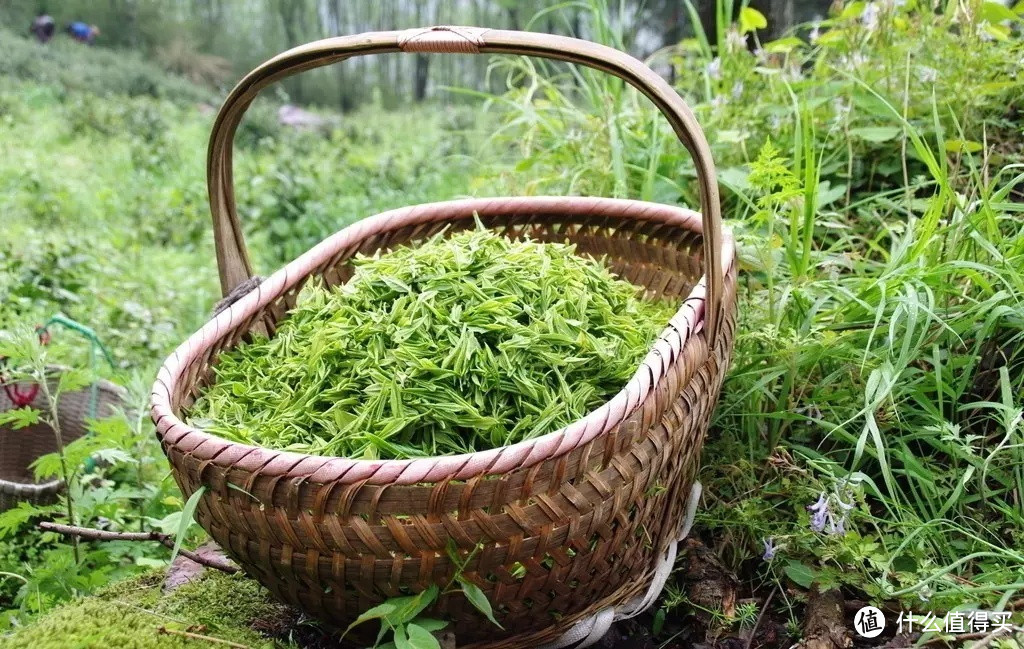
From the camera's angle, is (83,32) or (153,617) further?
(83,32)

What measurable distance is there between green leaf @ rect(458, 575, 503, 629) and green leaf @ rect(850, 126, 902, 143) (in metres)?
1.77

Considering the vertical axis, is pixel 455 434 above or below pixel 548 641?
above

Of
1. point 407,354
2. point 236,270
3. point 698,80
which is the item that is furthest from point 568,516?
point 698,80

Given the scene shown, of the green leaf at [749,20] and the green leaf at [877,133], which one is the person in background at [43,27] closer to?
the green leaf at [749,20]

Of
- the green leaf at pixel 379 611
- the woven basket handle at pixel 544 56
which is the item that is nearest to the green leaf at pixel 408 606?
the green leaf at pixel 379 611

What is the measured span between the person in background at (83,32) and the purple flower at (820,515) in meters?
7.45

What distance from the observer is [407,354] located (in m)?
1.39

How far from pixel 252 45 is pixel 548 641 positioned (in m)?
7.17

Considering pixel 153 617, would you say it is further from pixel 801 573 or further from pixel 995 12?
pixel 995 12

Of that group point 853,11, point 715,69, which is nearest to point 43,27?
point 715,69

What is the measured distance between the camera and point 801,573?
59.7 inches

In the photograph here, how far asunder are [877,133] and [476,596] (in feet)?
6.01

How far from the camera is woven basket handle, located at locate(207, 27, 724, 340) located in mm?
1366

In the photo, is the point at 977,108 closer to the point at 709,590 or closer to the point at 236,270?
the point at 709,590
